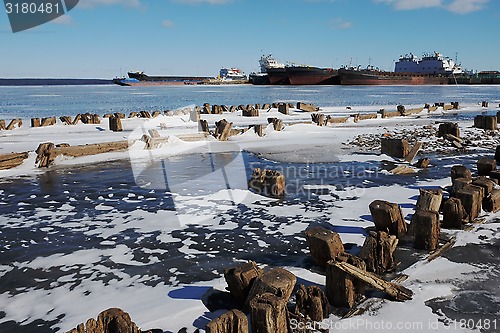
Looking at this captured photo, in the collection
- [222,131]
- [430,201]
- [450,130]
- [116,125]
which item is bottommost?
[430,201]

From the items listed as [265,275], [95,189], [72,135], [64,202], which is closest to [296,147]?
[95,189]

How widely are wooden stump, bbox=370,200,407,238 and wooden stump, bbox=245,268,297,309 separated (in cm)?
229

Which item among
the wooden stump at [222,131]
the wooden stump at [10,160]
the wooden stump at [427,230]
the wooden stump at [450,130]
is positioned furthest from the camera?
the wooden stump at [222,131]

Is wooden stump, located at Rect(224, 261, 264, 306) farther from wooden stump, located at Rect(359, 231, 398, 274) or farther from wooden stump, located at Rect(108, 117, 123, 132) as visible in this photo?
wooden stump, located at Rect(108, 117, 123, 132)

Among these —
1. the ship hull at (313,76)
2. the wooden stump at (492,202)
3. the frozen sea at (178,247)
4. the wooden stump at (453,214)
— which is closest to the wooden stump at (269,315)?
the frozen sea at (178,247)

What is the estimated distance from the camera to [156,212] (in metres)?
6.81

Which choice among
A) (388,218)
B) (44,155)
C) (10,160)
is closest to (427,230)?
(388,218)

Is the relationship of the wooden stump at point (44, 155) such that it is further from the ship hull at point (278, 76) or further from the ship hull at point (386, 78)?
the ship hull at point (278, 76)

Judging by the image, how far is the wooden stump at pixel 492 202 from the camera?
20.9 feet

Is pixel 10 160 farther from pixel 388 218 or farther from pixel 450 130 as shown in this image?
pixel 450 130

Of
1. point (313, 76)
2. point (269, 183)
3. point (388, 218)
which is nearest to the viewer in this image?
point (388, 218)

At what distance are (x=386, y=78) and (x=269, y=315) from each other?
93.2m

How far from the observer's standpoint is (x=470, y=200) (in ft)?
19.4

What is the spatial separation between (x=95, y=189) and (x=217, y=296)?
5.23 meters
